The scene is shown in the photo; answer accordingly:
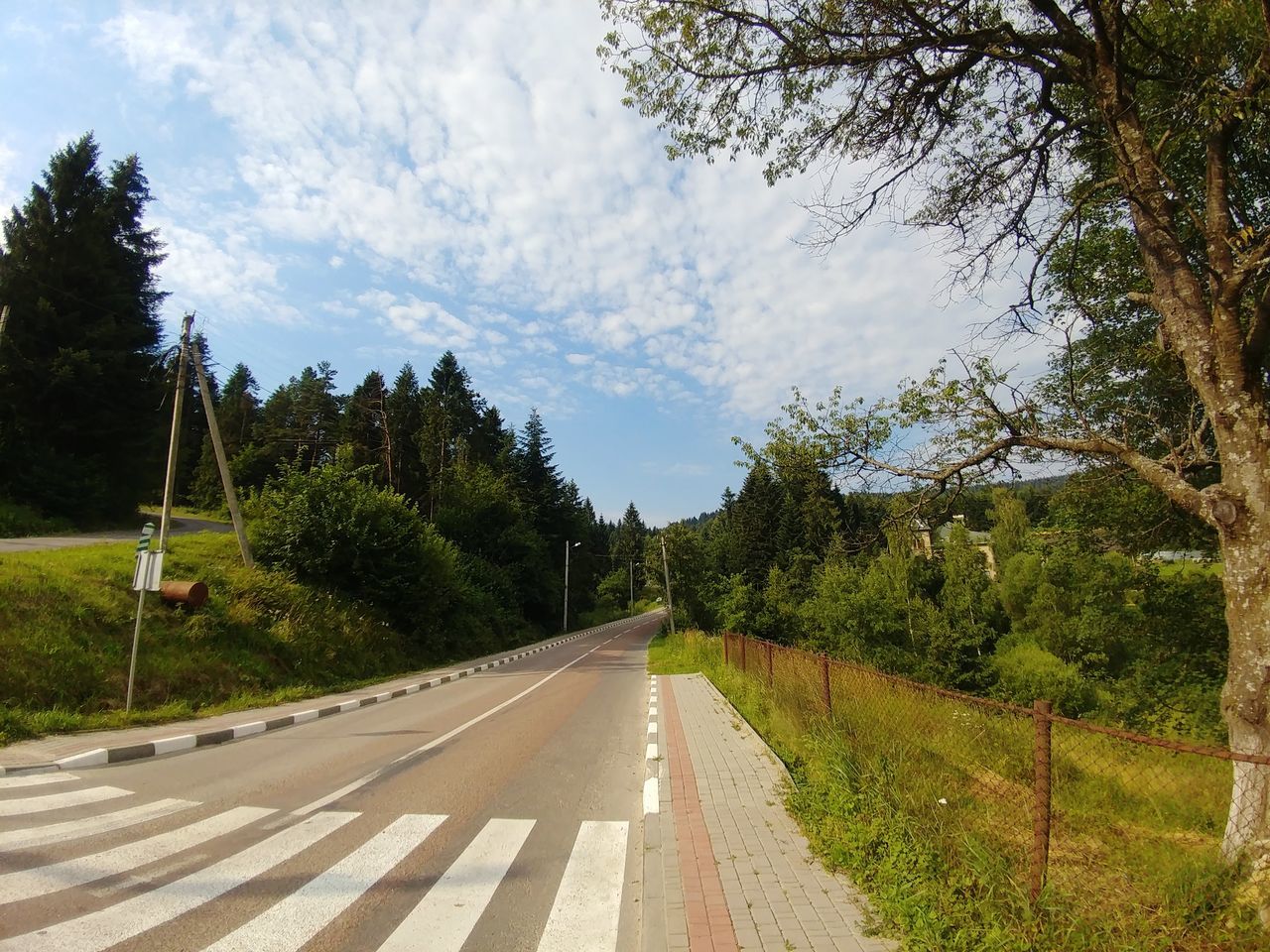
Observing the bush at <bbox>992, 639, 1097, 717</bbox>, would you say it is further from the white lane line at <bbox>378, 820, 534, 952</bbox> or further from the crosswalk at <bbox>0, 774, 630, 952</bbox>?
the crosswalk at <bbox>0, 774, 630, 952</bbox>

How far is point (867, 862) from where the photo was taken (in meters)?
4.12

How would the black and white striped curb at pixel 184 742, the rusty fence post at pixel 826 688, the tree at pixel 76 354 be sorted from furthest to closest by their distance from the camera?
the tree at pixel 76 354 → the rusty fence post at pixel 826 688 → the black and white striped curb at pixel 184 742

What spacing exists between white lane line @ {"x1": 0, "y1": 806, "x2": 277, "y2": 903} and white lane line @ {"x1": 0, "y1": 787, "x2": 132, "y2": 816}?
144cm

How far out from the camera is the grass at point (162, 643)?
32.3 feet

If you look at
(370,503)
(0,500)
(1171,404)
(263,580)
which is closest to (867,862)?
(1171,404)

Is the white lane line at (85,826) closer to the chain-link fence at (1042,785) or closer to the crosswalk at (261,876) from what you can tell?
the crosswalk at (261,876)

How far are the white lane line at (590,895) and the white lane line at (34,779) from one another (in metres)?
5.68

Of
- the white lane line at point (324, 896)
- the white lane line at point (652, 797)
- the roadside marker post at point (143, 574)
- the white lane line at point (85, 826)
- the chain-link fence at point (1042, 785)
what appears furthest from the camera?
the roadside marker post at point (143, 574)

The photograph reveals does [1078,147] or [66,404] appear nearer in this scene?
[1078,147]

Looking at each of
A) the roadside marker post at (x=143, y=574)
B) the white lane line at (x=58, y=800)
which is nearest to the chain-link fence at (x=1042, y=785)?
the white lane line at (x=58, y=800)

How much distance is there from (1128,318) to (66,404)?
1440 inches

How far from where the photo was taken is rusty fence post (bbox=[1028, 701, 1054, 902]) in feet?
11.6

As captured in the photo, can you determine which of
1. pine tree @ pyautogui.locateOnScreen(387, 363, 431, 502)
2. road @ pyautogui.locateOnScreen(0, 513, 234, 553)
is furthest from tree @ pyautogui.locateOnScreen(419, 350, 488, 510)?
road @ pyautogui.locateOnScreen(0, 513, 234, 553)

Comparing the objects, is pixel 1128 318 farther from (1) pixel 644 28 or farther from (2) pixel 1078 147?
(1) pixel 644 28
